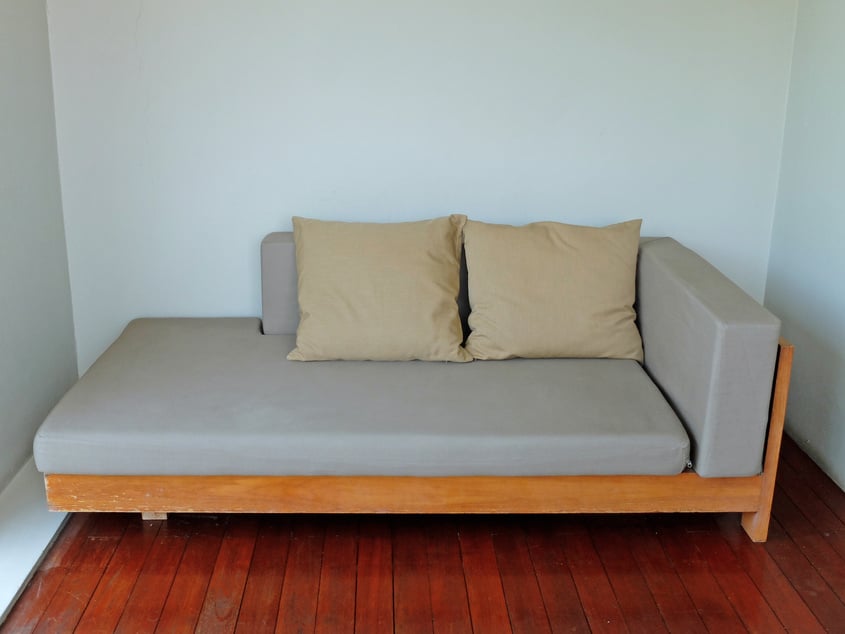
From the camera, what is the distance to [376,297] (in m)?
2.88

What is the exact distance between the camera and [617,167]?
3.27 m

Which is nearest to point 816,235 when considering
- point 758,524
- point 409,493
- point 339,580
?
point 758,524

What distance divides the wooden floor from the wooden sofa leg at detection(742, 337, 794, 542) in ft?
0.19

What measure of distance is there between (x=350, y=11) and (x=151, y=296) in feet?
4.13

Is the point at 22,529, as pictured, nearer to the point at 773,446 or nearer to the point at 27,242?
the point at 27,242

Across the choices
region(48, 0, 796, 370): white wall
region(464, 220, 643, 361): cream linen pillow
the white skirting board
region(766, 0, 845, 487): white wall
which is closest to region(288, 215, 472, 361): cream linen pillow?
region(464, 220, 643, 361): cream linen pillow

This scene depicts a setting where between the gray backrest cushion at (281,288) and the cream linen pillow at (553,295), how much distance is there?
0.17m

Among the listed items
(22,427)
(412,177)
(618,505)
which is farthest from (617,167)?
(22,427)

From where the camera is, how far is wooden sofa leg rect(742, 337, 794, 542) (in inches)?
95.6

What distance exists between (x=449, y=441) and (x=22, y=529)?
1288mm

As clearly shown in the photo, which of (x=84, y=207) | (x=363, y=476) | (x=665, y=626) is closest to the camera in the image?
(x=665, y=626)

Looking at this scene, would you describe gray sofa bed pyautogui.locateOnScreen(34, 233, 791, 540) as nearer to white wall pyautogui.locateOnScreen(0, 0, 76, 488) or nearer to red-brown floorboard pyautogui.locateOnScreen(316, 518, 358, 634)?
red-brown floorboard pyautogui.locateOnScreen(316, 518, 358, 634)

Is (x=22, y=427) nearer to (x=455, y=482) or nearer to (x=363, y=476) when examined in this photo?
(x=363, y=476)

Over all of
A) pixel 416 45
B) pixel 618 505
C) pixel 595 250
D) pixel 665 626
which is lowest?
pixel 665 626
